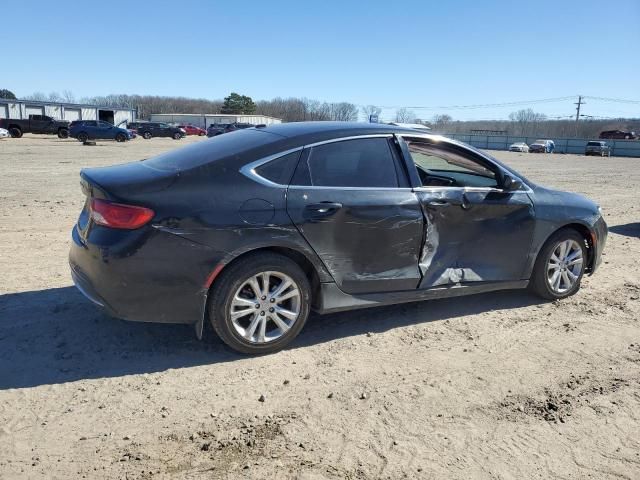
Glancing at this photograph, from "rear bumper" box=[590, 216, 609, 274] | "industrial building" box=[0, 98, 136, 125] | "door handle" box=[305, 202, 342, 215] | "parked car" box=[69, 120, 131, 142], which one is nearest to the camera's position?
"door handle" box=[305, 202, 342, 215]

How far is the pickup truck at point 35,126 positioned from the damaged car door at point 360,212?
144 feet

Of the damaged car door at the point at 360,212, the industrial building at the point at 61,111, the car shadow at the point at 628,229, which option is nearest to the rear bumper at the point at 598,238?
the damaged car door at the point at 360,212

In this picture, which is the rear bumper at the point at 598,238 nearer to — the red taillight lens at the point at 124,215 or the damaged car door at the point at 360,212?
the damaged car door at the point at 360,212

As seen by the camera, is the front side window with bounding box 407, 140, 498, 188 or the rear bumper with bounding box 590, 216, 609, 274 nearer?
the front side window with bounding box 407, 140, 498, 188

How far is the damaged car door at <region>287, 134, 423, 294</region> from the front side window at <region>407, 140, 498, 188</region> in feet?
1.26

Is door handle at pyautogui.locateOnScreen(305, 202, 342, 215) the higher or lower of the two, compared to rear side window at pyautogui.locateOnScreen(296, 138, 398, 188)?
lower

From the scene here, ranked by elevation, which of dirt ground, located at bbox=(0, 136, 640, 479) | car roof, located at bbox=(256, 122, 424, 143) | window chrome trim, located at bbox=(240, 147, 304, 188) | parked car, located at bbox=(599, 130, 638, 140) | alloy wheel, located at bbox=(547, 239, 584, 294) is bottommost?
dirt ground, located at bbox=(0, 136, 640, 479)

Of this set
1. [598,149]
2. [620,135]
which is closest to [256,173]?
[598,149]

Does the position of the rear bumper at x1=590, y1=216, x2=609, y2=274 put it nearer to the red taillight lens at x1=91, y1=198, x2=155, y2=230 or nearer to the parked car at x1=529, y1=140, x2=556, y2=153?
the red taillight lens at x1=91, y1=198, x2=155, y2=230

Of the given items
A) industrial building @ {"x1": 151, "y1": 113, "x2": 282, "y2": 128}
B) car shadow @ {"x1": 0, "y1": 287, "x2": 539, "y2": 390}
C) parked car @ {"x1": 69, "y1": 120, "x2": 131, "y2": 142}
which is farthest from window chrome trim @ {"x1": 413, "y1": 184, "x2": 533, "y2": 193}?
industrial building @ {"x1": 151, "y1": 113, "x2": 282, "y2": 128}

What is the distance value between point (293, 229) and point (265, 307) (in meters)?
0.61

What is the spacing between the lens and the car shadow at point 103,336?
3623mm

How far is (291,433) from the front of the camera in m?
3.01

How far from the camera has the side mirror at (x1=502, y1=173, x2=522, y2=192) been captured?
15.8 ft
